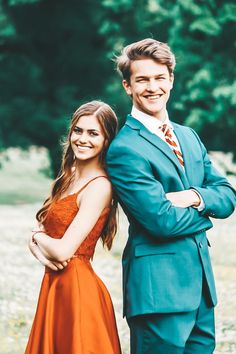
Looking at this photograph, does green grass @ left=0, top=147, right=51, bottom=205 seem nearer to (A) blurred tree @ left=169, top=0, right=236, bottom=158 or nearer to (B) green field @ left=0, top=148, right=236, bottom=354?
(B) green field @ left=0, top=148, right=236, bottom=354

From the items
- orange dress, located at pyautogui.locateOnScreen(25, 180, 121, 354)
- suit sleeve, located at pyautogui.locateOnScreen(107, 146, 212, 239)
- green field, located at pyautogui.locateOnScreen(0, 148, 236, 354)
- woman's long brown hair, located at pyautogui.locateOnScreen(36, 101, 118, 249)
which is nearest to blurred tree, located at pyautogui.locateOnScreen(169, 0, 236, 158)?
green field, located at pyautogui.locateOnScreen(0, 148, 236, 354)

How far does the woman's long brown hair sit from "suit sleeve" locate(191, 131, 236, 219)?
0.52m

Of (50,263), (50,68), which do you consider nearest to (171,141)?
(50,263)

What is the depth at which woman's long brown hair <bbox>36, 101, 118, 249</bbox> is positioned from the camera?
3875mm

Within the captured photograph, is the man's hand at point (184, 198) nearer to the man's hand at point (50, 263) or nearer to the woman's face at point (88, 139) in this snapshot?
the woman's face at point (88, 139)

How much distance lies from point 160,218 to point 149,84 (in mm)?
701

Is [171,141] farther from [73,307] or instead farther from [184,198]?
[73,307]

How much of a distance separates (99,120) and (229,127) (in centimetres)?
1406

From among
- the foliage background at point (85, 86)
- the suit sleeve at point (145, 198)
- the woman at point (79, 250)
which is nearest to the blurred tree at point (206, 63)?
the foliage background at point (85, 86)

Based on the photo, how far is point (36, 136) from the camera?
74.4 ft

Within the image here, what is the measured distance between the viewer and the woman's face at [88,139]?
3.84 metres

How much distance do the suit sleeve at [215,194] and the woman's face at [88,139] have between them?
0.59 m

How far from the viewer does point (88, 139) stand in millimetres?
3832

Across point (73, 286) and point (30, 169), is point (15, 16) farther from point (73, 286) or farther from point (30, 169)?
point (73, 286)
